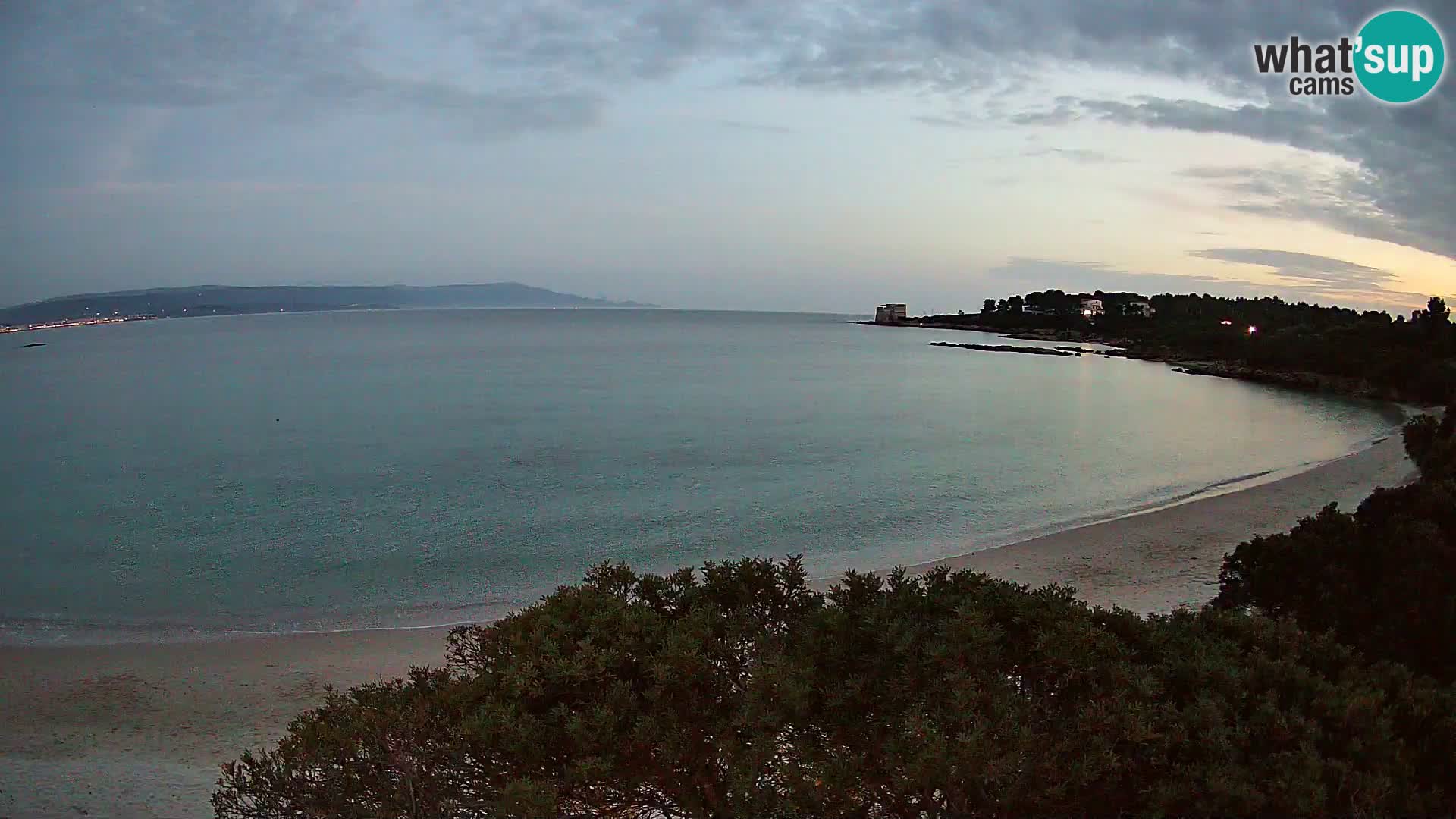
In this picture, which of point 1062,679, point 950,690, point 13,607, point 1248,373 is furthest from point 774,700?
point 1248,373

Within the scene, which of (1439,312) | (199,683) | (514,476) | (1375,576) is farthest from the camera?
(1439,312)

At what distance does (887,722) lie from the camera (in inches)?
142

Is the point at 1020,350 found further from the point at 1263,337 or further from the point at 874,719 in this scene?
the point at 874,719

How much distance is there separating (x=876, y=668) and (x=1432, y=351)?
60503 millimetres

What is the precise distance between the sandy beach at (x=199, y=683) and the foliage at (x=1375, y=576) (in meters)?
4.42

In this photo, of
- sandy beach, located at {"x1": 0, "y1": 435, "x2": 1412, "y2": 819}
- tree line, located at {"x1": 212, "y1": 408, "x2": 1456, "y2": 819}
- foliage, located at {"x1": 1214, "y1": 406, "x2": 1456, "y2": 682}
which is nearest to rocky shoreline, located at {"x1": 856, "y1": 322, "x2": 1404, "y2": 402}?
sandy beach, located at {"x1": 0, "y1": 435, "x2": 1412, "y2": 819}

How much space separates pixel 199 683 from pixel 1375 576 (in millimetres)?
11651

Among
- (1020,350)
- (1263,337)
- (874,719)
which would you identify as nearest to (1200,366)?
(1263,337)

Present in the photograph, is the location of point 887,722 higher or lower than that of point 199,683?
higher

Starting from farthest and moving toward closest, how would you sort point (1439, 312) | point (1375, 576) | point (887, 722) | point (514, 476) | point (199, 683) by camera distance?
point (1439, 312)
point (514, 476)
point (199, 683)
point (1375, 576)
point (887, 722)

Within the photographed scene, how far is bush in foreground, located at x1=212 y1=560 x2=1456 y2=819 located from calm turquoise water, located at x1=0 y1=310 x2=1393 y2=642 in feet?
33.3

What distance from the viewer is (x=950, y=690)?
11.7 ft

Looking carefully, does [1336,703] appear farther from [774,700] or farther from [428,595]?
[428,595]

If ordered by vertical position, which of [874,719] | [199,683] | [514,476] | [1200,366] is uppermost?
[1200,366]
